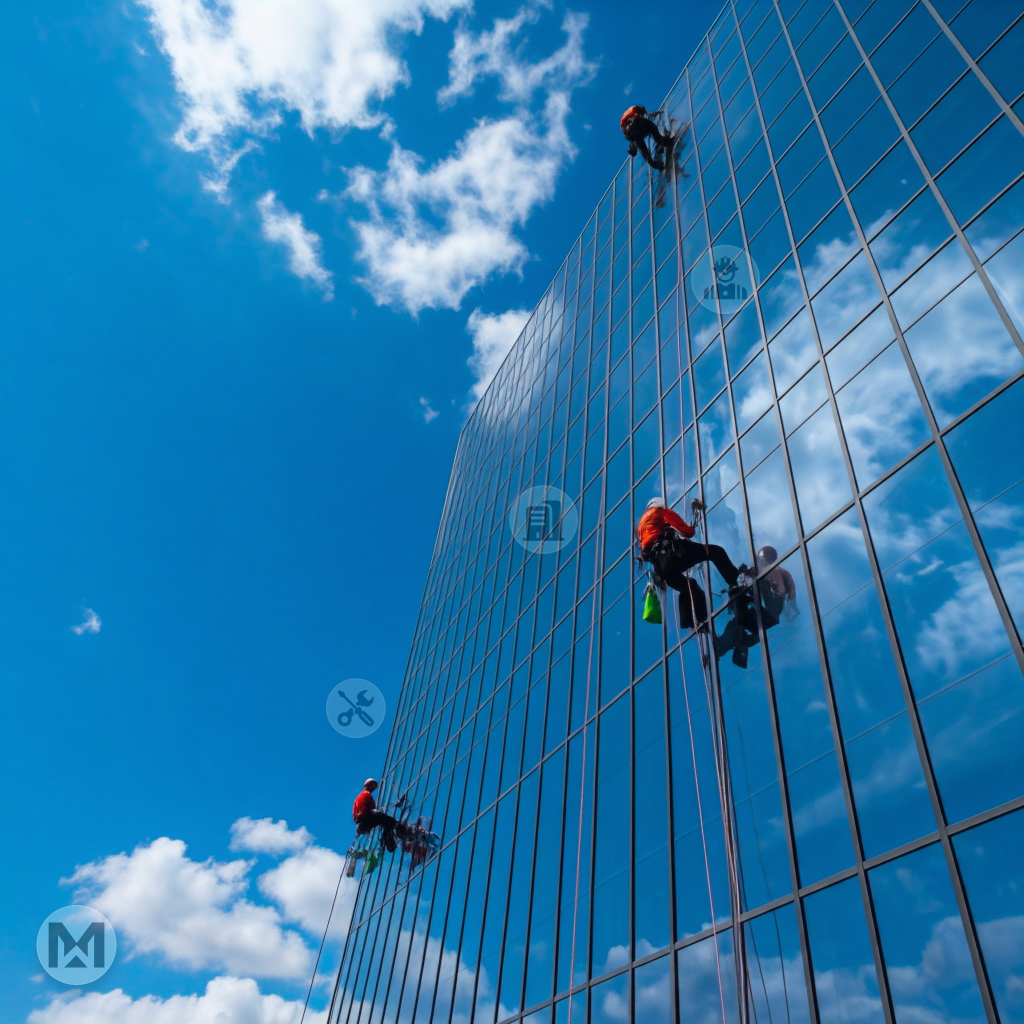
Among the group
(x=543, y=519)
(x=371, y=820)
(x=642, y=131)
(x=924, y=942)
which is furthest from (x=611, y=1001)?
(x=642, y=131)

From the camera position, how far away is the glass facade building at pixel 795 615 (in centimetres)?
687

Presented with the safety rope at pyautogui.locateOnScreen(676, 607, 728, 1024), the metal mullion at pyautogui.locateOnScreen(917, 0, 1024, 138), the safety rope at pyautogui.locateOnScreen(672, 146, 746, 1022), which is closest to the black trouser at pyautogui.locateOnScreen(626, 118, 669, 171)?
the metal mullion at pyautogui.locateOnScreen(917, 0, 1024, 138)

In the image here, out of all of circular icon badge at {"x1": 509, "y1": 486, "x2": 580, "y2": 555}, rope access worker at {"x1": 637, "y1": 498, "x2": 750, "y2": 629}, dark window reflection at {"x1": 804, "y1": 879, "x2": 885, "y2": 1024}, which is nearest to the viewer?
dark window reflection at {"x1": 804, "y1": 879, "x2": 885, "y2": 1024}

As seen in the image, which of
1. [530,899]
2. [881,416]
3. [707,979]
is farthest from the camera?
[530,899]

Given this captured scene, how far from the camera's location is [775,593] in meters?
9.69

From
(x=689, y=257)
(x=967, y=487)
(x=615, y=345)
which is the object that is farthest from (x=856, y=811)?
(x=615, y=345)

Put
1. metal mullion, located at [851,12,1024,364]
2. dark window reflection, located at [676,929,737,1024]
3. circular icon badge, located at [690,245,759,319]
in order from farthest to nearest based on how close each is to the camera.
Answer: circular icon badge, located at [690,245,759,319], dark window reflection, located at [676,929,737,1024], metal mullion, located at [851,12,1024,364]

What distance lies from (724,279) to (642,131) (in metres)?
7.84

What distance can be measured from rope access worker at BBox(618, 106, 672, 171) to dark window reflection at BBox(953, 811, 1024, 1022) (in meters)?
17.8

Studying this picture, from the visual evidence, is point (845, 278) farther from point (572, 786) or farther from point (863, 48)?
point (572, 786)

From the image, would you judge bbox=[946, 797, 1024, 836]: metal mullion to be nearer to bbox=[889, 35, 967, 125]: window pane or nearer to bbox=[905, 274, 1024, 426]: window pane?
bbox=[905, 274, 1024, 426]: window pane

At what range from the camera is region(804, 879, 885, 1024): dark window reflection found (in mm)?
6680

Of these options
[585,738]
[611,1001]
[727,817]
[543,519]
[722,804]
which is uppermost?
[543,519]

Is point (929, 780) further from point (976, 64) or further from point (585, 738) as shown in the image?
point (976, 64)
